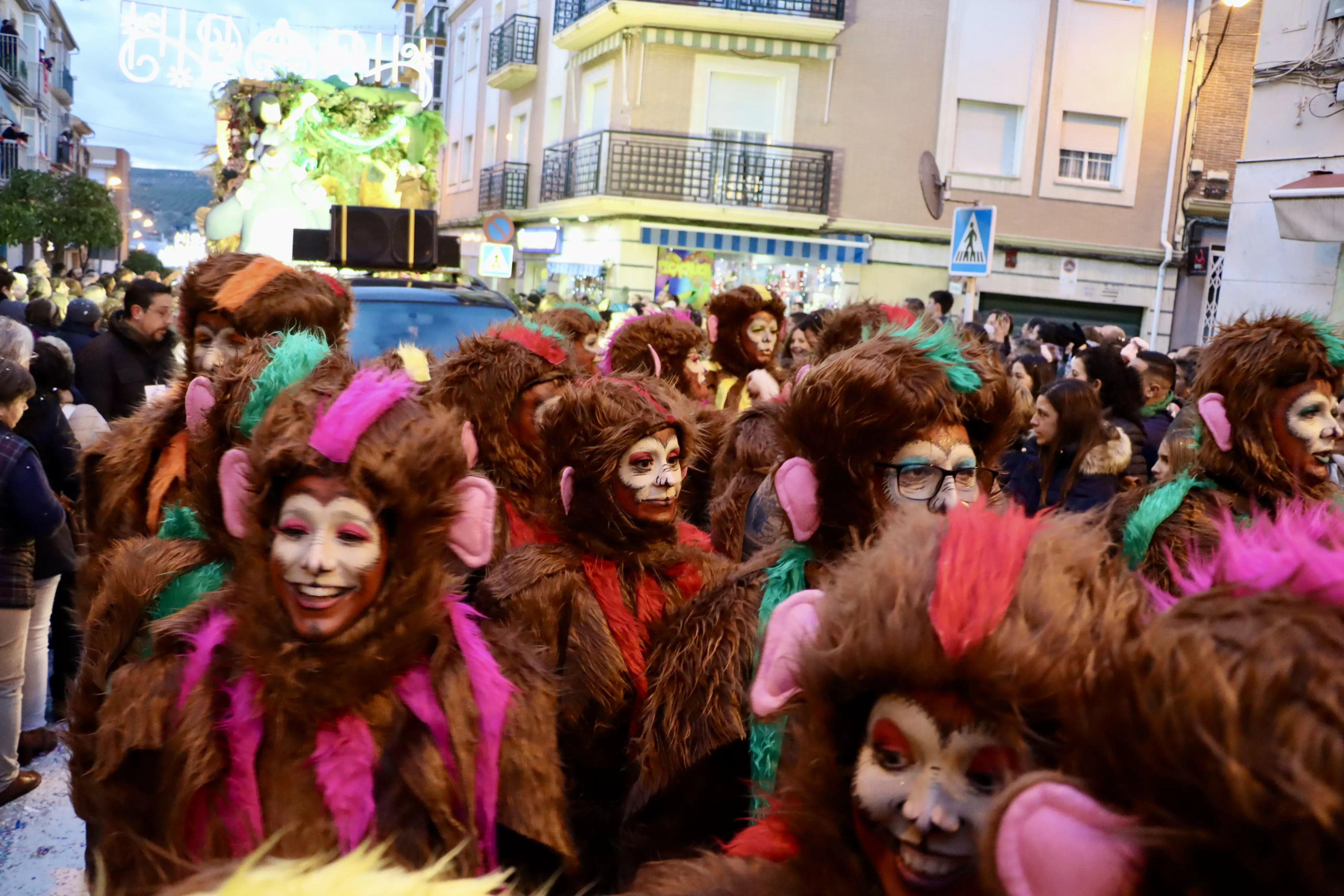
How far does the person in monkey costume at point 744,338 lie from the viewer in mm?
6188

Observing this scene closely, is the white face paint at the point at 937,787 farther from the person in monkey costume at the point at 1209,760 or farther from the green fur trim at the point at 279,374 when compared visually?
the green fur trim at the point at 279,374

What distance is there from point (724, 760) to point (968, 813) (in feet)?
3.94

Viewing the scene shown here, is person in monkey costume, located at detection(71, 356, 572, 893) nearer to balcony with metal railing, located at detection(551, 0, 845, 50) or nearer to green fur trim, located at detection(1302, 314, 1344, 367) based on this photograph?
green fur trim, located at detection(1302, 314, 1344, 367)

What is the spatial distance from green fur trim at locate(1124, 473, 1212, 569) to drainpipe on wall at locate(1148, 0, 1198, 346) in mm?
17204

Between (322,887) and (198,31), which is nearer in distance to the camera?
(322,887)

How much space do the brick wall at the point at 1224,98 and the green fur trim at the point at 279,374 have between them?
19560mm

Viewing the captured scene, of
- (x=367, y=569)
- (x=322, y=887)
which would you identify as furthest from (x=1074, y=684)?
(x=367, y=569)

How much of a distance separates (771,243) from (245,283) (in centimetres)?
1674

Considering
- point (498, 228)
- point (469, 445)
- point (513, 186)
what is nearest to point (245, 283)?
point (469, 445)

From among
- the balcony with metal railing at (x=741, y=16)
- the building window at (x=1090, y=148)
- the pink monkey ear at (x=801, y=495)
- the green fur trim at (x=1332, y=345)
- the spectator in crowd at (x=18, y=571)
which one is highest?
the balcony with metal railing at (x=741, y=16)

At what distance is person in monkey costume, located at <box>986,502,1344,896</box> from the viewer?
883mm

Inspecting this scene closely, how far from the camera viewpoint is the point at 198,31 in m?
19.5

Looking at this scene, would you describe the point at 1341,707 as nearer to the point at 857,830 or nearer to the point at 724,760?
the point at 857,830

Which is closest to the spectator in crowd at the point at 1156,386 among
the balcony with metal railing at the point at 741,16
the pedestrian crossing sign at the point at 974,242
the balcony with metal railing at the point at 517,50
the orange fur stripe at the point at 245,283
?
the pedestrian crossing sign at the point at 974,242
